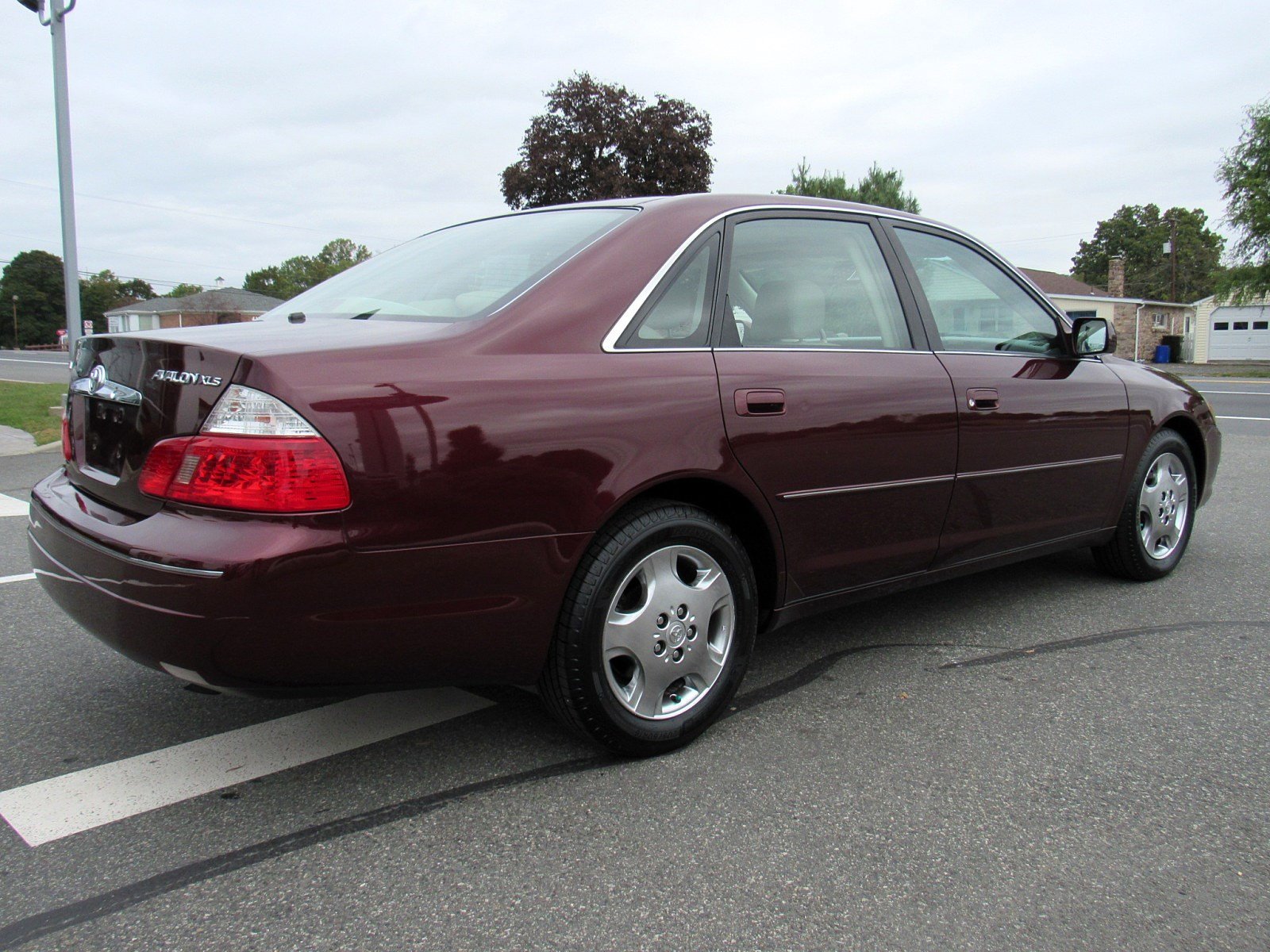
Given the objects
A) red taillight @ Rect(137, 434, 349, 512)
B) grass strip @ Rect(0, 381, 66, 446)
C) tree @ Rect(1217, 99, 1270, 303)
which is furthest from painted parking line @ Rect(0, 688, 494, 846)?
tree @ Rect(1217, 99, 1270, 303)

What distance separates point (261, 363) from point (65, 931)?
1.16m

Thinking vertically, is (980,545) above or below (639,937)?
above

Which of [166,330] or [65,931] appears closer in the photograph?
[65,931]

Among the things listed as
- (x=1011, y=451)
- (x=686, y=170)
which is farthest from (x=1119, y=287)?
(x=1011, y=451)

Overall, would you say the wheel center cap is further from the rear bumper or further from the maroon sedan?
the rear bumper

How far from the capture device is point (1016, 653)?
11.3 feet

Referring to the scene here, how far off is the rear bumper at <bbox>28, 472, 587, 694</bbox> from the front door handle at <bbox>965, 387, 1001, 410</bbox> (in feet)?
5.49

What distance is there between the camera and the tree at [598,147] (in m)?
44.7

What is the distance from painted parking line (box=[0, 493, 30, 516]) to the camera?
235 inches

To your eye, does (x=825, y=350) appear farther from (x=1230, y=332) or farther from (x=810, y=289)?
(x=1230, y=332)

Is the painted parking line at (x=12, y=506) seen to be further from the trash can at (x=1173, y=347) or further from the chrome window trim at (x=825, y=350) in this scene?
the trash can at (x=1173, y=347)

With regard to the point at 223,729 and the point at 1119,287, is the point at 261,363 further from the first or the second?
the point at 1119,287

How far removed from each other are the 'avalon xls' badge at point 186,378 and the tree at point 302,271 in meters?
101

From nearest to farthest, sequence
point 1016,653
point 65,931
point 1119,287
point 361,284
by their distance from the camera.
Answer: point 65,931
point 361,284
point 1016,653
point 1119,287
